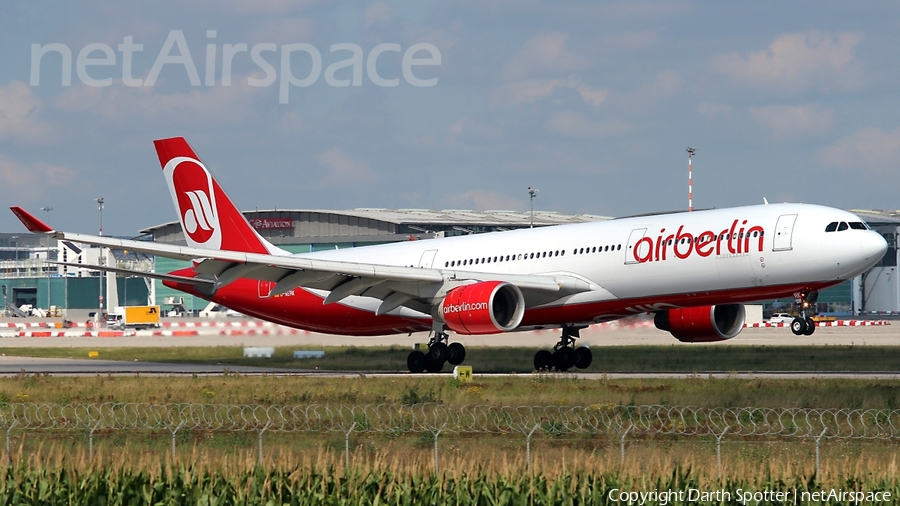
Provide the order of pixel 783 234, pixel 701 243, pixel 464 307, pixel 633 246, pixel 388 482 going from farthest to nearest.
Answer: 1. pixel 633 246
2. pixel 464 307
3. pixel 701 243
4. pixel 783 234
5. pixel 388 482

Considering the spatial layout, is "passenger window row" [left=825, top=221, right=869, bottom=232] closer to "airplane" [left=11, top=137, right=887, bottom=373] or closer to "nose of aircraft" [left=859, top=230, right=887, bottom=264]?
"airplane" [left=11, top=137, right=887, bottom=373]

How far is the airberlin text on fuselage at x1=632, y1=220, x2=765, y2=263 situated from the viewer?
1303 inches

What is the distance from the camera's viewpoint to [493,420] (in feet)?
73.2

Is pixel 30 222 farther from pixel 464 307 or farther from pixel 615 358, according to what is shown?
pixel 615 358

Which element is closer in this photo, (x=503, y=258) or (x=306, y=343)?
(x=503, y=258)

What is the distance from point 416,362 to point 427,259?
4.36m

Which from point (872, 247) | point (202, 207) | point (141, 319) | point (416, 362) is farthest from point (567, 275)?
point (141, 319)

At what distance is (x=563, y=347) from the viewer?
38.9 meters

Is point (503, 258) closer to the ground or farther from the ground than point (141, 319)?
farther from the ground

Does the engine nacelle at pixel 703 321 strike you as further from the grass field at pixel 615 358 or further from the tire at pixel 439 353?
the tire at pixel 439 353

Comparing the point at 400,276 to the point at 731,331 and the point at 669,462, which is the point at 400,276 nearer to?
the point at 731,331

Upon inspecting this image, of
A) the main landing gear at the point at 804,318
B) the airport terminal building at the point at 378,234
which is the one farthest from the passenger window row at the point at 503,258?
the airport terminal building at the point at 378,234

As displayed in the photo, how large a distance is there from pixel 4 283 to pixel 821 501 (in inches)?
5688

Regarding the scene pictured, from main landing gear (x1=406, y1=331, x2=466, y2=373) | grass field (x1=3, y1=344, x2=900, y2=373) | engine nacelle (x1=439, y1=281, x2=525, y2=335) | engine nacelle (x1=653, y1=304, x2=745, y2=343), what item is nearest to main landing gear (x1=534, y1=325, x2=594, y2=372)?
grass field (x1=3, y1=344, x2=900, y2=373)
